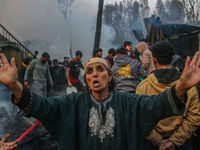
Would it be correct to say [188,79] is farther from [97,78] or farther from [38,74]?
[38,74]

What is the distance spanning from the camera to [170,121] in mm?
2053

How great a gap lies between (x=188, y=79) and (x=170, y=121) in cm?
74

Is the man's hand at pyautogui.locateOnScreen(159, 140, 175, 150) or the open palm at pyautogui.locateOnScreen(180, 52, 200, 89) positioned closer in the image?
the open palm at pyautogui.locateOnScreen(180, 52, 200, 89)

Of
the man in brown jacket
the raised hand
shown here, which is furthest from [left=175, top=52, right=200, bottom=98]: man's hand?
the raised hand

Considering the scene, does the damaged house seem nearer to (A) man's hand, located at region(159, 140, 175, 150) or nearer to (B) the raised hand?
(A) man's hand, located at region(159, 140, 175, 150)

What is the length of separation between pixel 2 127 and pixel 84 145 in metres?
3.64

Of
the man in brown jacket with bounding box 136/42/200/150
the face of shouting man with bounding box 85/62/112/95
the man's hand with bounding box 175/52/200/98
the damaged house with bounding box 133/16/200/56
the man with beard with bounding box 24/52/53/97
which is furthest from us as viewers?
the damaged house with bounding box 133/16/200/56

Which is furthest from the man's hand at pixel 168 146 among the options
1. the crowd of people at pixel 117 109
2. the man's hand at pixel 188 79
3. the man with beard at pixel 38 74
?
the man with beard at pixel 38 74

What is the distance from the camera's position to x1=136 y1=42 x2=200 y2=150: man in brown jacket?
6.57 ft

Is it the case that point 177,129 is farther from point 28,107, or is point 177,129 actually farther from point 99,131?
point 28,107

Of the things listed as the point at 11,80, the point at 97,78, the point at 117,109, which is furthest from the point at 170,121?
the point at 11,80

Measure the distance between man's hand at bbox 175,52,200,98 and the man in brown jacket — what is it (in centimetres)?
53

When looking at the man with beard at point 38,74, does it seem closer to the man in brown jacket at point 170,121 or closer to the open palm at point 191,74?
the man in brown jacket at point 170,121

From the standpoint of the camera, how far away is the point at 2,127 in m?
4.59
